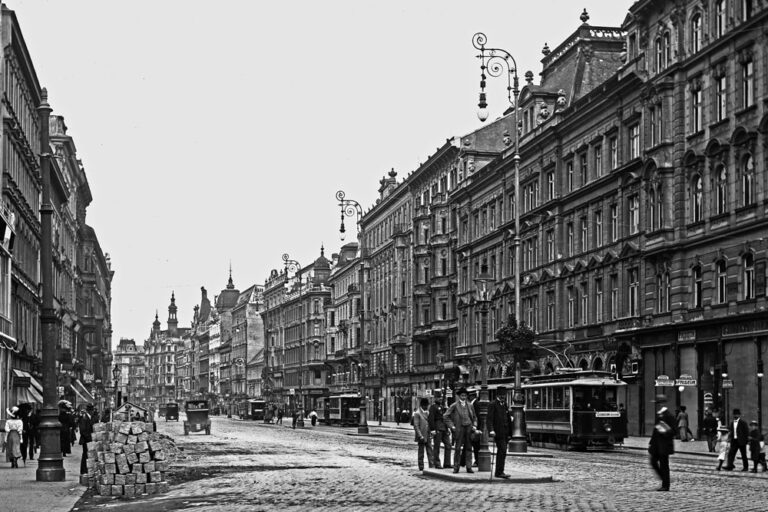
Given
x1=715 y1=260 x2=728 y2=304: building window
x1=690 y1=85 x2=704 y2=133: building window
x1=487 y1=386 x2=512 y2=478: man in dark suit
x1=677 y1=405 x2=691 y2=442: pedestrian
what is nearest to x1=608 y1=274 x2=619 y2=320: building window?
x1=677 y1=405 x2=691 y2=442: pedestrian

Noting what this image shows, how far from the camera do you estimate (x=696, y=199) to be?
49.5 metres

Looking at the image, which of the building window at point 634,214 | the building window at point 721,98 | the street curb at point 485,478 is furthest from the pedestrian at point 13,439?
the building window at point 634,214

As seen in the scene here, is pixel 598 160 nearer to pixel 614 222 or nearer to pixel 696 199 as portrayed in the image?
pixel 614 222

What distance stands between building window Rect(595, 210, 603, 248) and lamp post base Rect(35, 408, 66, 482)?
36.9m

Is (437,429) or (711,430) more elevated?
(437,429)

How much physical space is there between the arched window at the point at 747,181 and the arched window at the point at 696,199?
11.3ft

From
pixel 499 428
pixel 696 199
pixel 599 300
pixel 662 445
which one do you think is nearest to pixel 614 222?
pixel 599 300

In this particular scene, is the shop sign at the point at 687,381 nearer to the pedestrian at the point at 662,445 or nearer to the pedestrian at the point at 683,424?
the pedestrian at the point at 683,424

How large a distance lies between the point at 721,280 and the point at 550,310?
2033 centimetres

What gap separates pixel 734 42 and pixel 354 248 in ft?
317

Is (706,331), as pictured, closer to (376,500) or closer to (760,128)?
(760,128)

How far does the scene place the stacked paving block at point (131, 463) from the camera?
76.9 feet

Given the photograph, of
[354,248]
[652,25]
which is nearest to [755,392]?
[652,25]

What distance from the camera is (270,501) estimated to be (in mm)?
21078
